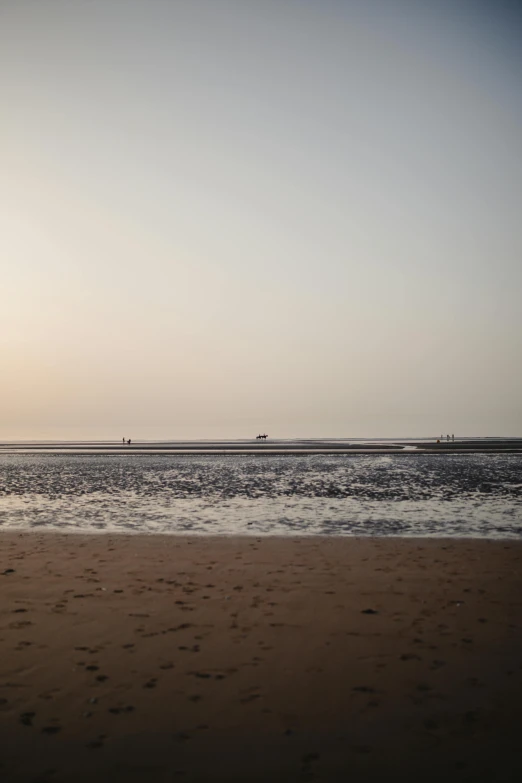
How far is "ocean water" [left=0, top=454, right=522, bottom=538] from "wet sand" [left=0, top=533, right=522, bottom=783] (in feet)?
21.0

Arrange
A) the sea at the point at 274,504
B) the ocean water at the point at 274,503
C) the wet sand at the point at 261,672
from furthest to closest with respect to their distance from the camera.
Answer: the ocean water at the point at 274,503 → the sea at the point at 274,504 → the wet sand at the point at 261,672

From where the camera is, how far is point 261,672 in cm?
731

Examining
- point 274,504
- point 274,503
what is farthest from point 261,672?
point 274,503

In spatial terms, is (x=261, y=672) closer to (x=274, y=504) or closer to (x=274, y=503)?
(x=274, y=504)

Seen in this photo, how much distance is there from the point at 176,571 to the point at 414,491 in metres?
20.9

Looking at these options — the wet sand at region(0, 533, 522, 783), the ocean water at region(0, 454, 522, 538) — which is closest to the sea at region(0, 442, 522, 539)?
the ocean water at region(0, 454, 522, 538)

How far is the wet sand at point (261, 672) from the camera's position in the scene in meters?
5.37

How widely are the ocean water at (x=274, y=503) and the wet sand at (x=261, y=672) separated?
641 cm

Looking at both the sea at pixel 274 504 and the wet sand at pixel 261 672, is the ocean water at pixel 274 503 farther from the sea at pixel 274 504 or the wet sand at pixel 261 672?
the wet sand at pixel 261 672

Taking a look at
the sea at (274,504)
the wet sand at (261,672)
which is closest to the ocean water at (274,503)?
the sea at (274,504)

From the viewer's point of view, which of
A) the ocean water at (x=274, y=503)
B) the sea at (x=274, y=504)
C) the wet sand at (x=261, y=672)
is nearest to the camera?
the wet sand at (x=261, y=672)

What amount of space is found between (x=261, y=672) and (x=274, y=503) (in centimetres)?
1915

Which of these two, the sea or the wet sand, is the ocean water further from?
the wet sand

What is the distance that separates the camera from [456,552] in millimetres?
14812
